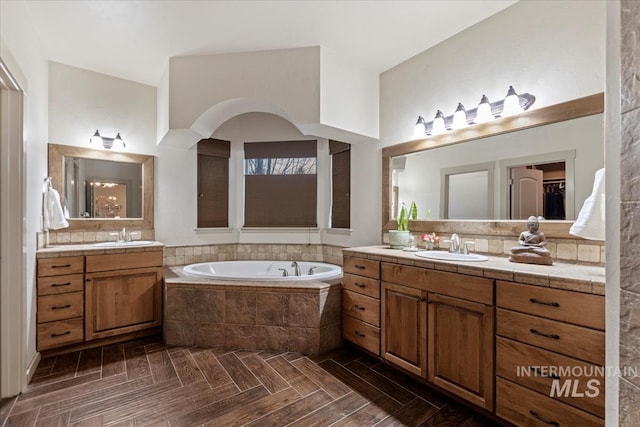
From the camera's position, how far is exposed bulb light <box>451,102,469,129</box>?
2381 mm

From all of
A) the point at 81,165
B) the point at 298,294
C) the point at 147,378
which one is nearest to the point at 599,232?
the point at 298,294

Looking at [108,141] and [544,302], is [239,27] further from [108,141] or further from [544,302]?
[544,302]

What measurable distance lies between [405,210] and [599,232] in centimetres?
149

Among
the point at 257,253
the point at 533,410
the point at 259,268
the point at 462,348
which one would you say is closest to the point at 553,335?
the point at 533,410

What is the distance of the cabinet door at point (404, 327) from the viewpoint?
2.03m

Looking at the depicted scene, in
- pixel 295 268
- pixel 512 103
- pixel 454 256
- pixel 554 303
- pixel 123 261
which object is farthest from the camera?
pixel 295 268

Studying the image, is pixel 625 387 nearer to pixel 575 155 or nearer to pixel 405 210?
pixel 575 155

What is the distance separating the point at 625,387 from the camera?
81cm

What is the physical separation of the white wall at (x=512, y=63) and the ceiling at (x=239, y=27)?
13cm

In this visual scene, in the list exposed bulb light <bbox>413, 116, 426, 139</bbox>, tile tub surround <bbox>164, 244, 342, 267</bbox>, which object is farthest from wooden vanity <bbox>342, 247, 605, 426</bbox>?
tile tub surround <bbox>164, 244, 342, 267</bbox>

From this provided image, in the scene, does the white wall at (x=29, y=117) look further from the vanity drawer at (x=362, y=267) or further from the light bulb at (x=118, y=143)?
the vanity drawer at (x=362, y=267)

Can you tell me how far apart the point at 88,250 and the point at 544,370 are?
10.7ft

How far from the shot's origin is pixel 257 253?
3859 millimetres

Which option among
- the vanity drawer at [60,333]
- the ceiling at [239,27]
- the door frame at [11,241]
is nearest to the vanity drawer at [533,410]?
the ceiling at [239,27]
